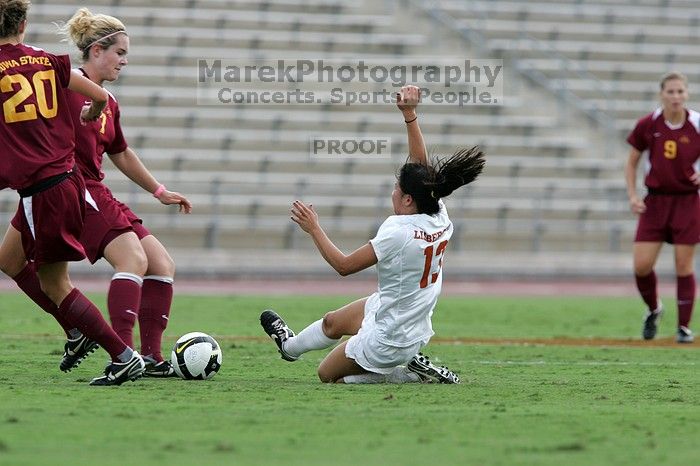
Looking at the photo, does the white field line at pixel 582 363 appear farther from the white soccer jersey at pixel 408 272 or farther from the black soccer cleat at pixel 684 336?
the black soccer cleat at pixel 684 336

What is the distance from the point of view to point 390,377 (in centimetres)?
691

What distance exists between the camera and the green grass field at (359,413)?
4379 millimetres

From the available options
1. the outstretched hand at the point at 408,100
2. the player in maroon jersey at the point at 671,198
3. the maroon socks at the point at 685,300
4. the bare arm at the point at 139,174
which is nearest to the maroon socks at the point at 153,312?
the bare arm at the point at 139,174

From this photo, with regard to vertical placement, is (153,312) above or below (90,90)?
below

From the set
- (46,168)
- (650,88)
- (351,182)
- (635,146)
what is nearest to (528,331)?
(635,146)

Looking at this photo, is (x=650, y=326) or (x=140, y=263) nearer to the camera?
(x=140, y=263)

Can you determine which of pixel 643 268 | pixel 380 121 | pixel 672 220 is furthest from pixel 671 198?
pixel 380 121

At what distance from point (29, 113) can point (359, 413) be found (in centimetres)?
214

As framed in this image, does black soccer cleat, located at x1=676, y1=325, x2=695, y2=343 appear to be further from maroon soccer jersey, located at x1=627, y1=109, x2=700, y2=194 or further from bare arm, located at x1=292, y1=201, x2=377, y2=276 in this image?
bare arm, located at x1=292, y1=201, x2=377, y2=276

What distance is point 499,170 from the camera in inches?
840

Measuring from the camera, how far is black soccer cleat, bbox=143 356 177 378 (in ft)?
22.8

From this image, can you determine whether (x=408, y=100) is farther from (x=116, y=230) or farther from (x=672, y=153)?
(x=672, y=153)

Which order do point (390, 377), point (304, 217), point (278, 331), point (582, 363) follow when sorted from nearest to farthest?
point (304, 217)
point (390, 377)
point (278, 331)
point (582, 363)

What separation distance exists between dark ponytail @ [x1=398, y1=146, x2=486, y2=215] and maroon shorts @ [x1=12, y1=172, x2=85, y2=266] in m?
1.64
